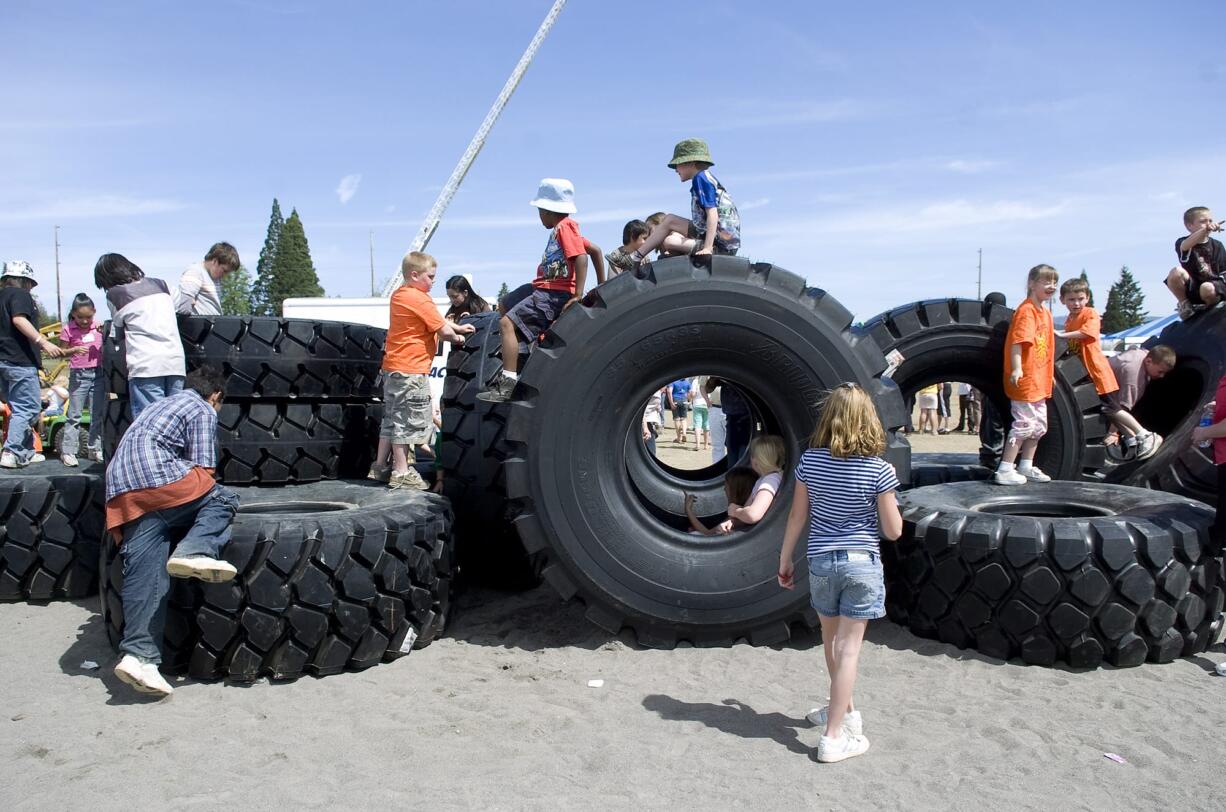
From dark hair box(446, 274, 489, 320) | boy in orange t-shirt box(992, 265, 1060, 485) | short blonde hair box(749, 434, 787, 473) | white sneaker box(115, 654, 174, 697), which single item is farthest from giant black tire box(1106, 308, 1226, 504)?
white sneaker box(115, 654, 174, 697)

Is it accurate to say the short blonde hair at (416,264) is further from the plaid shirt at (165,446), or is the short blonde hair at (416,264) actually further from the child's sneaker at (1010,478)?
the child's sneaker at (1010,478)

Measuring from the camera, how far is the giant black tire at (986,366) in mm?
6844

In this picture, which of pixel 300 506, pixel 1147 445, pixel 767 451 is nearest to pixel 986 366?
pixel 1147 445

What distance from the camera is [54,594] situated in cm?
591

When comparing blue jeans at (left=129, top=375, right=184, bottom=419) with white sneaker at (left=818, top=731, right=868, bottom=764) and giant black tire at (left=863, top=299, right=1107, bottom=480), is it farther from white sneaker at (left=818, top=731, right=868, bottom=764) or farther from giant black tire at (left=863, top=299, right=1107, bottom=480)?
giant black tire at (left=863, top=299, right=1107, bottom=480)

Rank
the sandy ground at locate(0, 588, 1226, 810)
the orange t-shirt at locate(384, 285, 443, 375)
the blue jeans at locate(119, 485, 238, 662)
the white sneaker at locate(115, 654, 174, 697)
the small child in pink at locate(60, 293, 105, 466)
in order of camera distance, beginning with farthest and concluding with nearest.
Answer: the small child in pink at locate(60, 293, 105, 466) < the orange t-shirt at locate(384, 285, 443, 375) < the blue jeans at locate(119, 485, 238, 662) < the white sneaker at locate(115, 654, 174, 697) < the sandy ground at locate(0, 588, 1226, 810)

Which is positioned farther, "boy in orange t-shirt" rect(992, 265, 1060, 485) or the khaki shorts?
"boy in orange t-shirt" rect(992, 265, 1060, 485)

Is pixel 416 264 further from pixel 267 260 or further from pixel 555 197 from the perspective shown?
pixel 267 260

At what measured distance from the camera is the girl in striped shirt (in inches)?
147

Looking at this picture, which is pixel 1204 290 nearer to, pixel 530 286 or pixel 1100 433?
pixel 1100 433

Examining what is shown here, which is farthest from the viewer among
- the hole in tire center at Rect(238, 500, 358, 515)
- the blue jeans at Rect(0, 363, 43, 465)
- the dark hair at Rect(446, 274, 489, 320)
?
the dark hair at Rect(446, 274, 489, 320)

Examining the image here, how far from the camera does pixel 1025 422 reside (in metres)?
6.32

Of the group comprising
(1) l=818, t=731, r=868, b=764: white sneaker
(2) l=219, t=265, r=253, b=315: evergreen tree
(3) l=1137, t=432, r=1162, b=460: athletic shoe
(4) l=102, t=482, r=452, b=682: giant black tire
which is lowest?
(1) l=818, t=731, r=868, b=764: white sneaker

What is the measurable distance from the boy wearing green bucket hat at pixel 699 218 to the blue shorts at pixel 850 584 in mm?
2403
